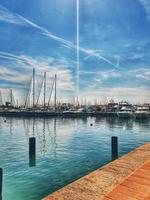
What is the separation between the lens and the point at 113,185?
741 centimetres

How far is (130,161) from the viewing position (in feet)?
34.8

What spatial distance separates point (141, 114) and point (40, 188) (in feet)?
200

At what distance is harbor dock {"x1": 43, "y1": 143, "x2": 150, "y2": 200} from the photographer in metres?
6.49

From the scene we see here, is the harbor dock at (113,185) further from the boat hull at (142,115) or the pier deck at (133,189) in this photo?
the boat hull at (142,115)

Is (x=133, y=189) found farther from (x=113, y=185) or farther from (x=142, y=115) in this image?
(x=142, y=115)

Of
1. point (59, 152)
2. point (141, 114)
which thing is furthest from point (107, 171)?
point (141, 114)

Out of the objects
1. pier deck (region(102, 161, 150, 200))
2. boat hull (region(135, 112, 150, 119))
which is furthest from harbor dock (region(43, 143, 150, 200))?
boat hull (region(135, 112, 150, 119))

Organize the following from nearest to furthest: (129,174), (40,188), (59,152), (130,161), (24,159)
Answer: (129,174)
(130,161)
(40,188)
(24,159)
(59,152)

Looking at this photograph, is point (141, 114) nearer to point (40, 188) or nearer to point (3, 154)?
point (3, 154)

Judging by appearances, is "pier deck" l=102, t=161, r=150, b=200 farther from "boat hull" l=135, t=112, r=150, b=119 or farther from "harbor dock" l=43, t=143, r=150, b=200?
"boat hull" l=135, t=112, r=150, b=119

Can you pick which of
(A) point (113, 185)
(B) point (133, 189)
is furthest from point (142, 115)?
(B) point (133, 189)

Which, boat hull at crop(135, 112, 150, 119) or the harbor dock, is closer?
the harbor dock

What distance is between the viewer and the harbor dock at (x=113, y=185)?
255 inches

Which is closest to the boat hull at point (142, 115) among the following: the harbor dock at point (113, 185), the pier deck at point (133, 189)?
the harbor dock at point (113, 185)
